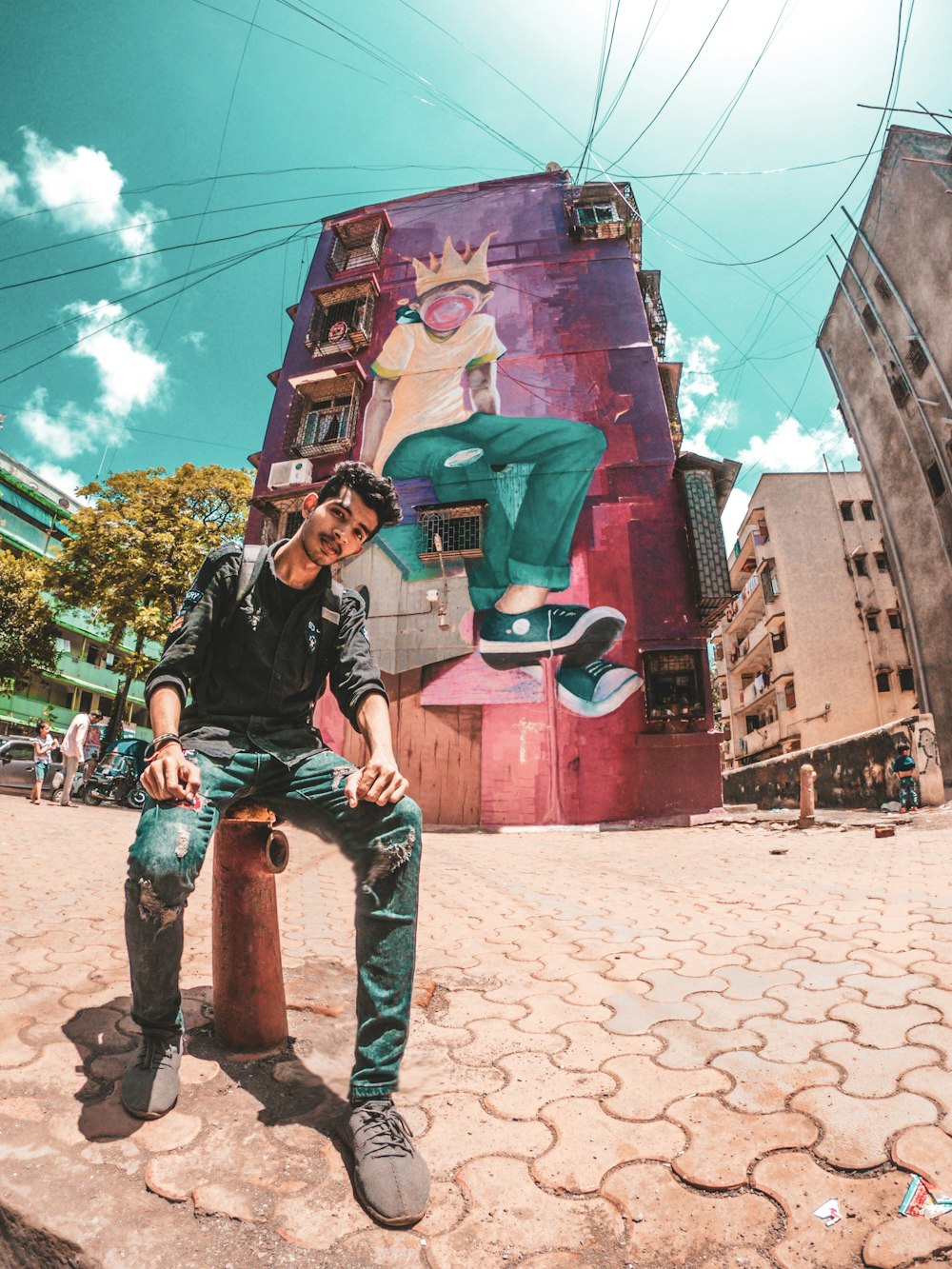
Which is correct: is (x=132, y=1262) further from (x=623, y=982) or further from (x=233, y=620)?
(x=623, y=982)

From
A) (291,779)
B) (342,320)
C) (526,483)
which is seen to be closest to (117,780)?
(526,483)

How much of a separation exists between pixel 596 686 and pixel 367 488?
11190 millimetres

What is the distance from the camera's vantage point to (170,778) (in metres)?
1.55

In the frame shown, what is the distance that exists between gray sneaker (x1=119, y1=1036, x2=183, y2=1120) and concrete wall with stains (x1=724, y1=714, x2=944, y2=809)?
14912 millimetres

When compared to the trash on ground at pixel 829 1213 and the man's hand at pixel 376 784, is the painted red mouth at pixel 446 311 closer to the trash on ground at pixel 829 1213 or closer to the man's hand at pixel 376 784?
the man's hand at pixel 376 784

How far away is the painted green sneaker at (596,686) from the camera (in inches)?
496

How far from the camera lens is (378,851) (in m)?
1.62

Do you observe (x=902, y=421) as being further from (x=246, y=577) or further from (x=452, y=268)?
(x=246, y=577)

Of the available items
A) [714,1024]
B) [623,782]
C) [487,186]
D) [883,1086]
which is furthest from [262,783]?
[487,186]

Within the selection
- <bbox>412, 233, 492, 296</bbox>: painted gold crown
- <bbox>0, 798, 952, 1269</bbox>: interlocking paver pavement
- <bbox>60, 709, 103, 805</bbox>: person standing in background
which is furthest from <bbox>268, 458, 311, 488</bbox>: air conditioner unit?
<bbox>0, 798, 952, 1269</bbox>: interlocking paver pavement

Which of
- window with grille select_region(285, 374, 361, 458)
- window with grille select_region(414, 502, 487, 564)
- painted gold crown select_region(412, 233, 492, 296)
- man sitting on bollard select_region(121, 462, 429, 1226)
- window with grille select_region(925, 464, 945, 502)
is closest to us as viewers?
man sitting on bollard select_region(121, 462, 429, 1226)

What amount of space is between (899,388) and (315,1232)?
26302 millimetres

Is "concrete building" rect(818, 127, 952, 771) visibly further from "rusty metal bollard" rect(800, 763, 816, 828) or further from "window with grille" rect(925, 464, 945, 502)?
"rusty metal bollard" rect(800, 763, 816, 828)

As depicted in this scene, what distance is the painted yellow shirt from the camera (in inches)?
627
